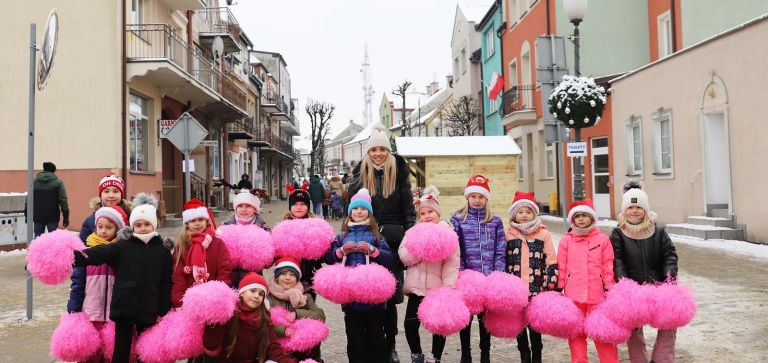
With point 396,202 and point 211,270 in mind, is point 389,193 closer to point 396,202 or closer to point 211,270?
point 396,202

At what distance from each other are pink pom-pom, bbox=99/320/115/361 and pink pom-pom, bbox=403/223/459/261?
226 centimetres

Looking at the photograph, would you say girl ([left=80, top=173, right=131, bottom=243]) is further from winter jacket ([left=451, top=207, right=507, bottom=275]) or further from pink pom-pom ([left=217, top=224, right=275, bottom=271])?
winter jacket ([left=451, top=207, right=507, bottom=275])

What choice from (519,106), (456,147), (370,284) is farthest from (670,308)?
(519,106)

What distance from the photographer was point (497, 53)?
31.6 meters

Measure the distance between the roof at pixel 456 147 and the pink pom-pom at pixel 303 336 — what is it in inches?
354

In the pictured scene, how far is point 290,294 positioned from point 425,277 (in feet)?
3.55

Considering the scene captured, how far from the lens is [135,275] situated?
14.2 ft

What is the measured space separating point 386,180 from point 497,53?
27.7 meters

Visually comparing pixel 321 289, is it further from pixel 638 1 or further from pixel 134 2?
pixel 638 1

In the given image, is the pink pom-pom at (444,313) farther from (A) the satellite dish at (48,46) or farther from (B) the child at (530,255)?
(A) the satellite dish at (48,46)

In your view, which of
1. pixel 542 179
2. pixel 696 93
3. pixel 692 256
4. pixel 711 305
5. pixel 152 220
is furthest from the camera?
pixel 542 179

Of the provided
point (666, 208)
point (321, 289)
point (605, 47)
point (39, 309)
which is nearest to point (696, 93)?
point (666, 208)

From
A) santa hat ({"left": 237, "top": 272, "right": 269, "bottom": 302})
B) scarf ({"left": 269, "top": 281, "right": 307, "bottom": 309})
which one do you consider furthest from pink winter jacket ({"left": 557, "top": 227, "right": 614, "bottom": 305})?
santa hat ({"left": 237, "top": 272, "right": 269, "bottom": 302})

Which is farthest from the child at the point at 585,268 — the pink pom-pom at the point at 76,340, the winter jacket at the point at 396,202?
the pink pom-pom at the point at 76,340
